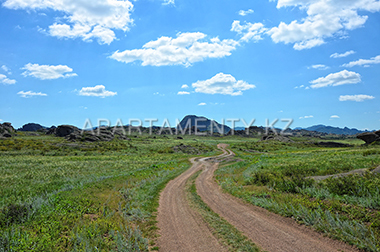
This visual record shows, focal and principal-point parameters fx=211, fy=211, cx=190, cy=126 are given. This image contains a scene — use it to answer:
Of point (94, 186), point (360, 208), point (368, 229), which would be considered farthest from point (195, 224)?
point (94, 186)

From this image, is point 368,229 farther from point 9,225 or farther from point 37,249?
point 9,225

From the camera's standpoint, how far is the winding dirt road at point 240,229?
8.61 m

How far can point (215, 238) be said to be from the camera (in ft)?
31.9

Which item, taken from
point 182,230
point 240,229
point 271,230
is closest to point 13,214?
point 182,230

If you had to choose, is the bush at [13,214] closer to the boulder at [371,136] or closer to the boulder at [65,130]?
the boulder at [371,136]

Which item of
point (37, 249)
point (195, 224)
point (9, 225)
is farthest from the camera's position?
point (195, 224)

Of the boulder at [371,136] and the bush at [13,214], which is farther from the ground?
the boulder at [371,136]

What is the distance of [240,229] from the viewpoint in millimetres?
10516

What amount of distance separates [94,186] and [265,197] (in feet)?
49.1

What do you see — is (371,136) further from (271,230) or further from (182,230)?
(182,230)

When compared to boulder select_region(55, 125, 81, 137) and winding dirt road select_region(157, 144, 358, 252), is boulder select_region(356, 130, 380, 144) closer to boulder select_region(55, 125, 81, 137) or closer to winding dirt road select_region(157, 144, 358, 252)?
winding dirt road select_region(157, 144, 358, 252)

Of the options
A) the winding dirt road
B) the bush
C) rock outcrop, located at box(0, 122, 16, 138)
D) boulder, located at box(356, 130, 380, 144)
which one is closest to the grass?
the winding dirt road

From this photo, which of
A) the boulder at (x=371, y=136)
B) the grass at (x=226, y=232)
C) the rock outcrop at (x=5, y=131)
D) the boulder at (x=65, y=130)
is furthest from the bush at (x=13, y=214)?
the boulder at (x=65, y=130)

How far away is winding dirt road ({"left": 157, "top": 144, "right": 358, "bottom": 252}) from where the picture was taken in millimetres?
8609
